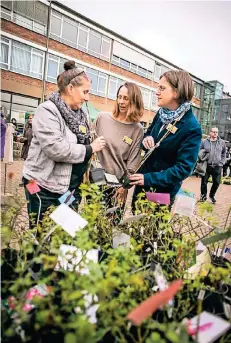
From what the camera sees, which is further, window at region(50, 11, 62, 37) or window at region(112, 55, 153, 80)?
window at region(112, 55, 153, 80)

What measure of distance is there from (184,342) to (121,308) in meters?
0.19

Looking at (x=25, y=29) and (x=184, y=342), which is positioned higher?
(x=25, y=29)

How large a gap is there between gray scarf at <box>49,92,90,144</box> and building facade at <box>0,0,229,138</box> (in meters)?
11.8

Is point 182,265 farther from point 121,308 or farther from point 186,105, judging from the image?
point 186,105

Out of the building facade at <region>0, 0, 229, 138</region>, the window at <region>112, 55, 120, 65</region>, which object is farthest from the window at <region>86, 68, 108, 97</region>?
the window at <region>112, 55, 120, 65</region>

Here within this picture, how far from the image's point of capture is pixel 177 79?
1506mm

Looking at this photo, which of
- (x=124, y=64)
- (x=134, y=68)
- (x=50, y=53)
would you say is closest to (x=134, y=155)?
(x=50, y=53)

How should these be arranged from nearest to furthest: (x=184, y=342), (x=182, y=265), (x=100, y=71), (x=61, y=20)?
(x=184, y=342), (x=182, y=265), (x=61, y=20), (x=100, y=71)

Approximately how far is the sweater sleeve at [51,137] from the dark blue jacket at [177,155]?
41cm

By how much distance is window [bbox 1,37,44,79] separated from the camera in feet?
48.7

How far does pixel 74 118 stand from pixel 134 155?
452 millimetres

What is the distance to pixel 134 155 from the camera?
178 centimetres

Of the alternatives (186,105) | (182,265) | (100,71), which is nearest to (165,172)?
(186,105)

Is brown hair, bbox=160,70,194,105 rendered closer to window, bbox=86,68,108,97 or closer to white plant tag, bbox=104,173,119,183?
white plant tag, bbox=104,173,119,183
